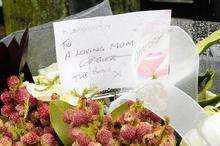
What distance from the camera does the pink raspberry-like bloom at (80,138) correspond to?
0.60 m

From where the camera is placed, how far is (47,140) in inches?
26.4

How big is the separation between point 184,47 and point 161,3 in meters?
2.30

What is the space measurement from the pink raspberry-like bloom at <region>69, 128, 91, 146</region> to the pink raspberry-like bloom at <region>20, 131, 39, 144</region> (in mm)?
61

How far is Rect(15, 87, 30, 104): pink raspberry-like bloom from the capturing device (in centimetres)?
71

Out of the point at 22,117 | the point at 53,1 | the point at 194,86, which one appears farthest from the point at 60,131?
the point at 53,1

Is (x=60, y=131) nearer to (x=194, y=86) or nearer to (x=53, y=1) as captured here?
(x=194, y=86)

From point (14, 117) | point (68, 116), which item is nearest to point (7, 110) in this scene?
point (14, 117)

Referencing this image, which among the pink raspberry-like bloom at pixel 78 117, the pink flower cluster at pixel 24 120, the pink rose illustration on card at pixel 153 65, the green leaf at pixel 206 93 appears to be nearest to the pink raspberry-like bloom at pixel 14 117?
the pink flower cluster at pixel 24 120

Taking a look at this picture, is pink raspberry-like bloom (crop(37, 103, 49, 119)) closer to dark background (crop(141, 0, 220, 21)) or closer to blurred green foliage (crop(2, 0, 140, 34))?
blurred green foliage (crop(2, 0, 140, 34))

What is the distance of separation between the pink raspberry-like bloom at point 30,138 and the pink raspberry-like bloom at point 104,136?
10 centimetres

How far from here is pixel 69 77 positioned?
2.72 feet

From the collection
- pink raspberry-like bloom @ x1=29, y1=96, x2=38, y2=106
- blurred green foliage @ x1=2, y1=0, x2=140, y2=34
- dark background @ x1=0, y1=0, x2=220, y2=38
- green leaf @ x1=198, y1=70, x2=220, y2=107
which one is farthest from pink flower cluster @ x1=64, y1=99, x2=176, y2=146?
dark background @ x1=0, y1=0, x2=220, y2=38

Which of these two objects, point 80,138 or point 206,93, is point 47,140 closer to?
point 80,138

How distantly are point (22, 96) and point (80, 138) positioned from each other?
5.7 inches
